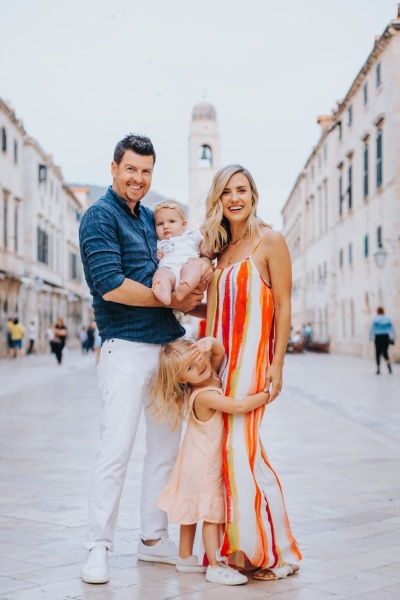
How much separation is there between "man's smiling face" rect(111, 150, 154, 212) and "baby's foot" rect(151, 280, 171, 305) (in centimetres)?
52

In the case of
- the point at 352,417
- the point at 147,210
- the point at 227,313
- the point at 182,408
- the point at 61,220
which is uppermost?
the point at 61,220

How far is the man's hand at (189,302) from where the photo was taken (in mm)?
4480

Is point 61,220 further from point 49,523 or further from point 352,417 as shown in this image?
point 49,523

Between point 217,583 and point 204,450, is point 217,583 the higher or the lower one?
the lower one

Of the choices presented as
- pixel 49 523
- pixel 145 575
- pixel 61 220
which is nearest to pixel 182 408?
pixel 145 575

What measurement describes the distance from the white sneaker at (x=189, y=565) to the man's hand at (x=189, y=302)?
127 centimetres

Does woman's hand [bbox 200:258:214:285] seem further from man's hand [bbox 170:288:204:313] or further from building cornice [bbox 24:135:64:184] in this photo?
building cornice [bbox 24:135:64:184]

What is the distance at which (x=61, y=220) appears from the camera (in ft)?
193

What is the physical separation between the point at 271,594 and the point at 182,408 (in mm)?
1048

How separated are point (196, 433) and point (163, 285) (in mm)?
794

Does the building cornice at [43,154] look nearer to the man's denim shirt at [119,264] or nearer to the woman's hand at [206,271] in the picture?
the man's denim shirt at [119,264]

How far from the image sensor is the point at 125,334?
457cm

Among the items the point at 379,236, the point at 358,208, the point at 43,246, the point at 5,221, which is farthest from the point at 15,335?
the point at 358,208

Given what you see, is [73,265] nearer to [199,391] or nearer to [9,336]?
[9,336]
